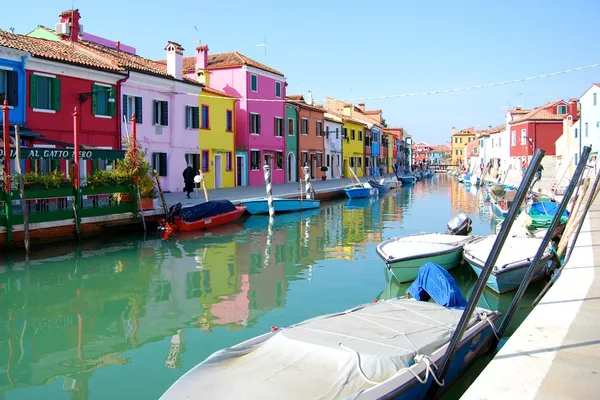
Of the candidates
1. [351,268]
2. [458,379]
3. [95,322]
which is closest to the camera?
[458,379]

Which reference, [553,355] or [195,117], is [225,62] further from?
[553,355]

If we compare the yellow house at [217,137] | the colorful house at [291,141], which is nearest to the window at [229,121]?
the yellow house at [217,137]

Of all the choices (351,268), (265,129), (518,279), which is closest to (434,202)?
(265,129)

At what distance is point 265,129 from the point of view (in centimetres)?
3778

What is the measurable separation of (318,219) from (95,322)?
15954 millimetres

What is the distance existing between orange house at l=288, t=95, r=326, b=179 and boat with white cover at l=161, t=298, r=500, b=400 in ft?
119

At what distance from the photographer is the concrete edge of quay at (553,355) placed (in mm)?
4395

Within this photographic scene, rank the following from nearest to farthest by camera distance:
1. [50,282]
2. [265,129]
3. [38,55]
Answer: [50,282] → [38,55] → [265,129]

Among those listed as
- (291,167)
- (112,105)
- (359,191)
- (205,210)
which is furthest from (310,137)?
(205,210)

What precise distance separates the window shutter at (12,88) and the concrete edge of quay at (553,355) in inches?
716

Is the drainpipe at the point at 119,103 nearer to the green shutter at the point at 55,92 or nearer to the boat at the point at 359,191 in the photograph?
the green shutter at the point at 55,92

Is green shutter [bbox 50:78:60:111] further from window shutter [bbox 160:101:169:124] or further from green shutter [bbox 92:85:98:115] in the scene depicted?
window shutter [bbox 160:101:169:124]

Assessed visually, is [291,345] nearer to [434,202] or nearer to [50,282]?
[50,282]

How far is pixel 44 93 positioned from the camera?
69.1 feet
